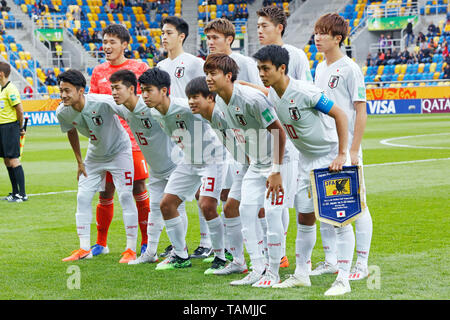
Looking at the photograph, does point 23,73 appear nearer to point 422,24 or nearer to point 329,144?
point 422,24

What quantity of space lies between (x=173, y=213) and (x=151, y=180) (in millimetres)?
686

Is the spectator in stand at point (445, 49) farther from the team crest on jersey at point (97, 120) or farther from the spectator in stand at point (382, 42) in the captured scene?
the team crest on jersey at point (97, 120)

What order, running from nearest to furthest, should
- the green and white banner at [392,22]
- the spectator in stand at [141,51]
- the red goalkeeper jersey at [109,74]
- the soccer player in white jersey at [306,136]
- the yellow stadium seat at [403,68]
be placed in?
the soccer player in white jersey at [306,136] → the red goalkeeper jersey at [109,74] → the yellow stadium seat at [403,68] → the green and white banner at [392,22] → the spectator in stand at [141,51]

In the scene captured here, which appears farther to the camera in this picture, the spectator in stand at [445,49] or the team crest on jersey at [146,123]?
the spectator in stand at [445,49]

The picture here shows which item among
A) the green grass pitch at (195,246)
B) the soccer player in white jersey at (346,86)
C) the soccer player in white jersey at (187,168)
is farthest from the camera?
the soccer player in white jersey at (187,168)

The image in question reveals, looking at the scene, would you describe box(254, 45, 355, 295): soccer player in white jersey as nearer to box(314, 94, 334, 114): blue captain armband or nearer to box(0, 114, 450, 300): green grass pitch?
box(314, 94, 334, 114): blue captain armband

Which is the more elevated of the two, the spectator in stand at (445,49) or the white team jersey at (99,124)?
the spectator in stand at (445,49)

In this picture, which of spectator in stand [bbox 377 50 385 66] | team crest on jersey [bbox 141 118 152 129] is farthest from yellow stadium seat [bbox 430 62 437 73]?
team crest on jersey [bbox 141 118 152 129]

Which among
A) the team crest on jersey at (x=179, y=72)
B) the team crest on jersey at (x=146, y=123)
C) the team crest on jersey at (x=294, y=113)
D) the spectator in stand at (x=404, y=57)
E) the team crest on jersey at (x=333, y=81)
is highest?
the spectator in stand at (x=404, y=57)

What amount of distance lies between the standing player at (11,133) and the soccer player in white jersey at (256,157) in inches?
255

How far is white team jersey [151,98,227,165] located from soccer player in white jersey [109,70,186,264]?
260mm

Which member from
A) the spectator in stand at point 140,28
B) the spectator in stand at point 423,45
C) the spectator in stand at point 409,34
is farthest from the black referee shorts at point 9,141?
the spectator in stand at point 140,28

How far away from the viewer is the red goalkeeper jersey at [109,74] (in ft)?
24.8

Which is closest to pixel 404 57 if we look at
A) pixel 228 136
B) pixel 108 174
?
pixel 108 174
